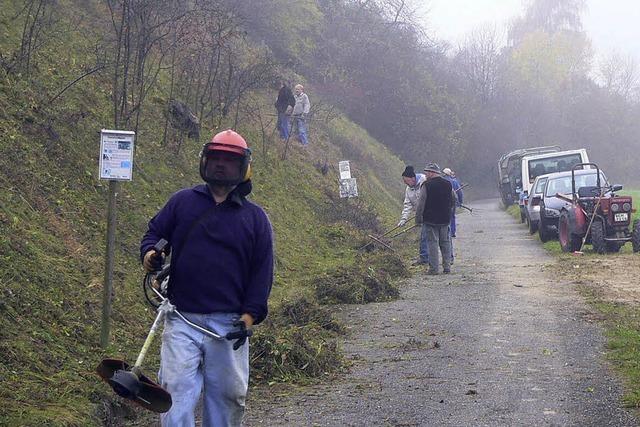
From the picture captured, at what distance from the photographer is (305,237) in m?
18.9

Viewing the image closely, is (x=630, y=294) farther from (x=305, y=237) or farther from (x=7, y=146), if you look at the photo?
(x=7, y=146)

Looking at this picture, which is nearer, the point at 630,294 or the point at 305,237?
the point at 630,294

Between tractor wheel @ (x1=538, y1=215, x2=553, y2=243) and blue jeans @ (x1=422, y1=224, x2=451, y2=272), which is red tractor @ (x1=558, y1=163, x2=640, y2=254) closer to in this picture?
tractor wheel @ (x1=538, y1=215, x2=553, y2=243)

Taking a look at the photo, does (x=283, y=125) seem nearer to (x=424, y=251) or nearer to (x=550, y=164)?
(x=424, y=251)

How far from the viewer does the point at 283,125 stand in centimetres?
2556

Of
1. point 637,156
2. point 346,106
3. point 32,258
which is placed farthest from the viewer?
point 637,156

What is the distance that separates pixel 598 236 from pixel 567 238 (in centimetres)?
126

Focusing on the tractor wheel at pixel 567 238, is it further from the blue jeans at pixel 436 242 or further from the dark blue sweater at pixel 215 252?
the dark blue sweater at pixel 215 252

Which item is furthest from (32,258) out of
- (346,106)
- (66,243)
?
(346,106)

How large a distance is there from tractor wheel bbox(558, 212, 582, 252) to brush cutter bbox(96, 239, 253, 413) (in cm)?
1614

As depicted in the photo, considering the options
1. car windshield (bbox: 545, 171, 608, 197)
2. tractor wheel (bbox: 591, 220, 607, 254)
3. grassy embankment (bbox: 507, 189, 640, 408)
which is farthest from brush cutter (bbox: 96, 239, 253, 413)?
car windshield (bbox: 545, 171, 608, 197)

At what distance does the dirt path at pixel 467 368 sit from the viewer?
7.49 m

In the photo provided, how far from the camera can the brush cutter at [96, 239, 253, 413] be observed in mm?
5145

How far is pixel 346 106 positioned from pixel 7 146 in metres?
38.3
